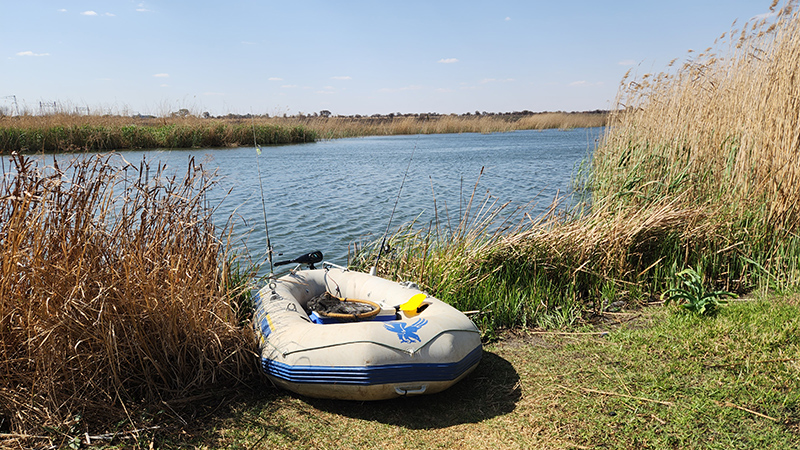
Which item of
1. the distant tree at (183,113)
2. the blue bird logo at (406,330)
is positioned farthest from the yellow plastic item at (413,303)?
the distant tree at (183,113)

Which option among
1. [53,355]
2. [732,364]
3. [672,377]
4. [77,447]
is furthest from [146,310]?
[732,364]

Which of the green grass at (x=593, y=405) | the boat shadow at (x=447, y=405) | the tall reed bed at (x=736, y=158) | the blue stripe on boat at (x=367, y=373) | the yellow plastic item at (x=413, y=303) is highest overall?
the tall reed bed at (x=736, y=158)

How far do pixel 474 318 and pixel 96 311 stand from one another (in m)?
2.67

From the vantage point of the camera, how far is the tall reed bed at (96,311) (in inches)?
106

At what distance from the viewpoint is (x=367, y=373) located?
9.66ft

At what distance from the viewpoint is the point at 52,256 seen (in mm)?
2826

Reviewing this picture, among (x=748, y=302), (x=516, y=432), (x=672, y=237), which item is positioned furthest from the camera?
(x=672, y=237)

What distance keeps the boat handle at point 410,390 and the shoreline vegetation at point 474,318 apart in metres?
0.14

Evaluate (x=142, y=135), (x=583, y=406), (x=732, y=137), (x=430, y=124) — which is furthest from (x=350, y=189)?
(x=430, y=124)

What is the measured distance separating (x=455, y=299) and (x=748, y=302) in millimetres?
2257

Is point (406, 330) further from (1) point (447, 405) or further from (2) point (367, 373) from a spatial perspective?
(1) point (447, 405)

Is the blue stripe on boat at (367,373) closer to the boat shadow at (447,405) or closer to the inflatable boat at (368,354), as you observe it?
the inflatable boat at (368,354)

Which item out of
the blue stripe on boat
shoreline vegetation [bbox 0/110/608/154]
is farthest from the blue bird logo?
shoreline vegetation [bbox 0/110/608/154]

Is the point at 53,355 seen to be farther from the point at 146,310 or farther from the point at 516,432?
the point at 516,432
